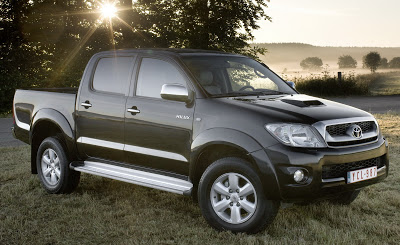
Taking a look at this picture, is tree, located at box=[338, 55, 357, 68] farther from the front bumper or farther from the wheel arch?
the front bumper

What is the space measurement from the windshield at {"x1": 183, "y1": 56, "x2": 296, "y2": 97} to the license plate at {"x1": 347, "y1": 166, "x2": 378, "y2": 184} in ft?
4.56

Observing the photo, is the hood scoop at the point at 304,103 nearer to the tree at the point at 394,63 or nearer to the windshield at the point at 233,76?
the windshield at the point at 233,76

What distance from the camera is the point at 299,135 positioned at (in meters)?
4.59

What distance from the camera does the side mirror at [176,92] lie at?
5117 millimetres

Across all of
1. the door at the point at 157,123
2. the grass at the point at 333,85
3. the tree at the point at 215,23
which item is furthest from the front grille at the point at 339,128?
the grass at the point at 333,85

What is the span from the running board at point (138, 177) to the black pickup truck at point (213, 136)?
0.01 m

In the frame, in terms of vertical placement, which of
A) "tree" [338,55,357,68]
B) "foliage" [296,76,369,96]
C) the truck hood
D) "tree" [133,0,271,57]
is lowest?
"tree" [338,55,357,68]

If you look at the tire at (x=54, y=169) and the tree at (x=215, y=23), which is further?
the tree at (x=215, y=23)

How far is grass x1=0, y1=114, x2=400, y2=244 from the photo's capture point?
4777mm

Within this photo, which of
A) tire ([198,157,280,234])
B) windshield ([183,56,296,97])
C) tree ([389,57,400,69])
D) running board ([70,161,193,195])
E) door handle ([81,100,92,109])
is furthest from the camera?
tree ([389,57,400,69])

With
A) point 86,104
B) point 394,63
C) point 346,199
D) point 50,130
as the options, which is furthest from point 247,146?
point 394,63

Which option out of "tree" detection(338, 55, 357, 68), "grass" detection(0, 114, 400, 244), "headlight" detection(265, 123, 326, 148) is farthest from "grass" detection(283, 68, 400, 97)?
"tree" detection(338, 55, 357, 68)

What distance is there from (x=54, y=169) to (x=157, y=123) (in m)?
2.16

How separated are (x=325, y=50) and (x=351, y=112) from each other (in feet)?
516
